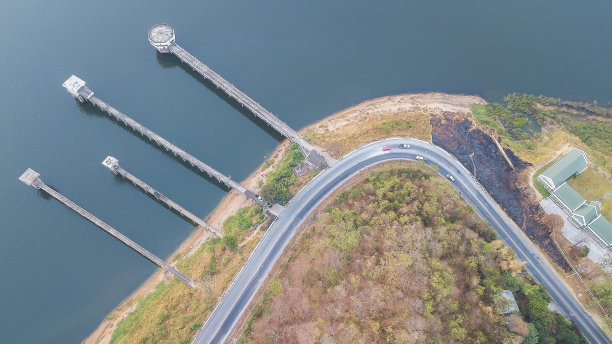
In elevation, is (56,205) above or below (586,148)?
below

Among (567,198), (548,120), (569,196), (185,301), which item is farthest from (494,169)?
(185,301)

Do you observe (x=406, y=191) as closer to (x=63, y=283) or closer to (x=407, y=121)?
(x=407, y=121)

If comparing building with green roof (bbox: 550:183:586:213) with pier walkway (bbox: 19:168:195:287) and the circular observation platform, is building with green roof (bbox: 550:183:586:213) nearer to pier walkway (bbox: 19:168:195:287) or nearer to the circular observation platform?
pier walkway (bbox: 19:168:195:287)

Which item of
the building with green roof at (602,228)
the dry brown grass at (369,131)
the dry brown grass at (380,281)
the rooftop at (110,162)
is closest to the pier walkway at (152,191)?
the rooftop at (110,162)

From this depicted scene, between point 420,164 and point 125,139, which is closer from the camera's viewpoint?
point 420,164

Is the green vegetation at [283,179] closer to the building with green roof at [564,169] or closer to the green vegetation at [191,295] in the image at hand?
the green vegetation at [191,295]

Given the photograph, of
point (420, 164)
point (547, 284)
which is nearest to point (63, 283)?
point (420, 164)
